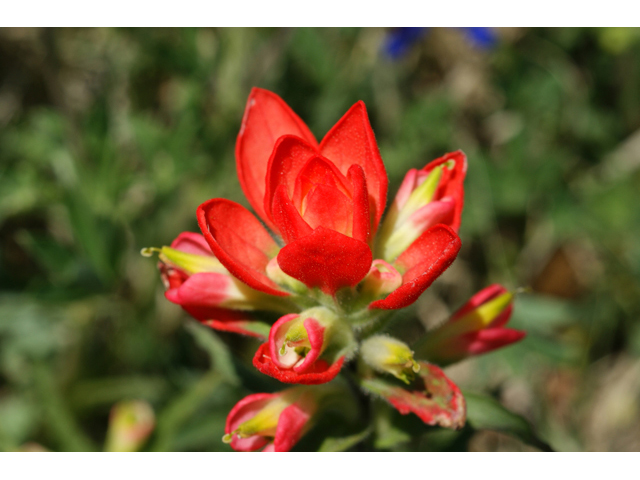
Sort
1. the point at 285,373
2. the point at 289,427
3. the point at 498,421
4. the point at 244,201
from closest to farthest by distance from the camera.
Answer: the point at 285,373, the point at 289,427, the point at 498,421, the point at 244,201

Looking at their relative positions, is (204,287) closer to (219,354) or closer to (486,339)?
(219,354)

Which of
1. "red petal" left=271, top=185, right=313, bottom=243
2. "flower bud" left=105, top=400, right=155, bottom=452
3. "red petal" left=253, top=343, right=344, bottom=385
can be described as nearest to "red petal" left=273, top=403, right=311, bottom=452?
"red petal" left=253, top=343, right=344, bottom=385

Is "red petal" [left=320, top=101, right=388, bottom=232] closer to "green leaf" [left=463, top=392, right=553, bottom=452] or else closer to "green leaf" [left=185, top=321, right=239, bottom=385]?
"green leaf" [left=463, top=392, right=553, bottom=452]

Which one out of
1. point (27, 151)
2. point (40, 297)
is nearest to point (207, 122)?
point (27, 151)

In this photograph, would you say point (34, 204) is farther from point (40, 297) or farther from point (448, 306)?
point (448, 306)

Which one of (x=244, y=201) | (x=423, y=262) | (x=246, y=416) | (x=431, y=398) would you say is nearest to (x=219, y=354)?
(x=246, y=416)

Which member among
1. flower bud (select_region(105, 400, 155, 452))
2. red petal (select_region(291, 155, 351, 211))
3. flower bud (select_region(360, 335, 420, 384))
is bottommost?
flower bud (select_region(105, 400, 155, 452))
